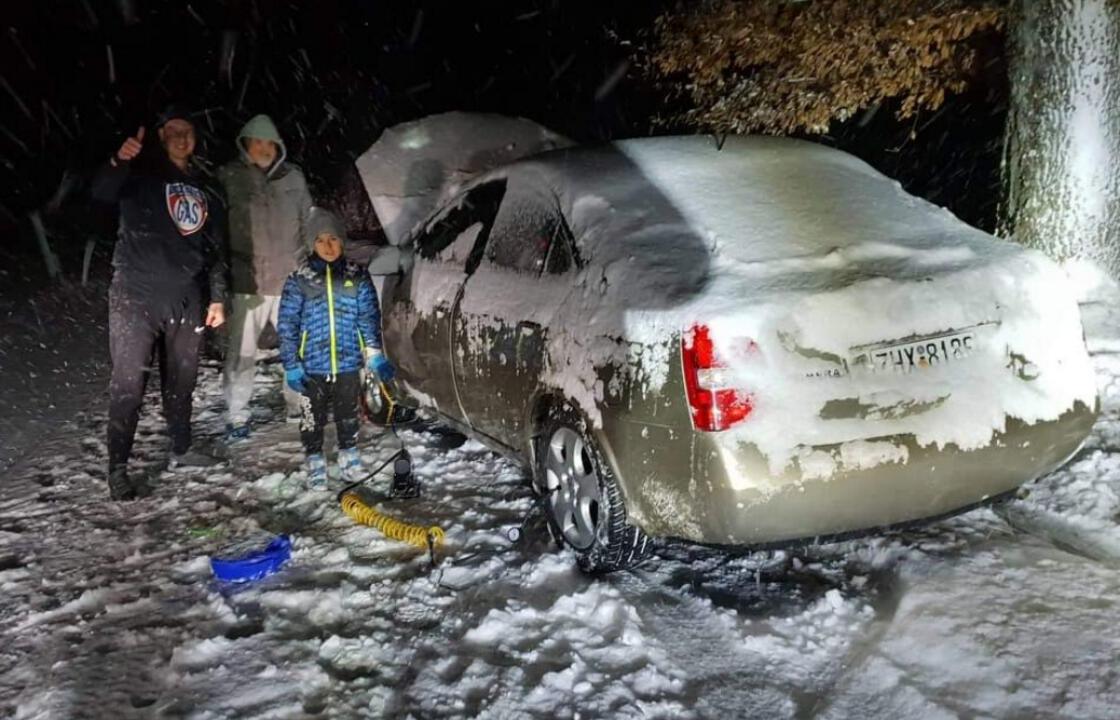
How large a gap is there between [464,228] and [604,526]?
6.71ft

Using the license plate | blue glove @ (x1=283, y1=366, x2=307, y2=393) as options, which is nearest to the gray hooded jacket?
blue glove @ (x1=283, y1=366, x2=307, y2=393)

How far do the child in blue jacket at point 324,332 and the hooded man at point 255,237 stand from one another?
116 centimetres

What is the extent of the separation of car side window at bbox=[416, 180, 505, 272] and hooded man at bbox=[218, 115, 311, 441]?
1.14m

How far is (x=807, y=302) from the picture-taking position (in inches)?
121

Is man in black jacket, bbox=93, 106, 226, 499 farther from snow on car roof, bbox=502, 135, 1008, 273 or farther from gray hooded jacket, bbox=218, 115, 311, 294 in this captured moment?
snow on car roof, bbox=502, 135, 1008, 273

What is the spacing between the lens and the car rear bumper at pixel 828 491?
3016mm

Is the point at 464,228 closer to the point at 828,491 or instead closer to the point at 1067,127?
→ the point at 828,491

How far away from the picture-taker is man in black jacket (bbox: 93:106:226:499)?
479 centimetres

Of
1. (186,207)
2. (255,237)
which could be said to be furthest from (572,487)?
(255,237)

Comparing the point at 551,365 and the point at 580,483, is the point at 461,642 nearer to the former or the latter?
the point at 580,483

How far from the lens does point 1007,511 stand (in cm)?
394

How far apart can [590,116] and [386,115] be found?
16.1 feet

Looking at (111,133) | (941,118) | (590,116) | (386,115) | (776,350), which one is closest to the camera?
(776,350)

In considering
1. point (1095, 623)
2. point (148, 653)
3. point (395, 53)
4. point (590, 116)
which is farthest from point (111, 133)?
point (1095, 623)
